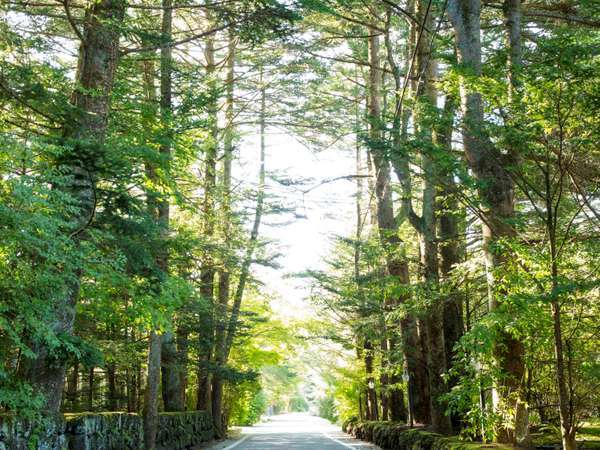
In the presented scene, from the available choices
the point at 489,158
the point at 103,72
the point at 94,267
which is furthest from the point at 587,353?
the point at 103,72

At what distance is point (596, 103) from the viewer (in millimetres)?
6863

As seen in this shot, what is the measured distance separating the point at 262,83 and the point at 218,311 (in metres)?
7.05

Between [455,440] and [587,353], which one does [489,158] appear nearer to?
[587,353]

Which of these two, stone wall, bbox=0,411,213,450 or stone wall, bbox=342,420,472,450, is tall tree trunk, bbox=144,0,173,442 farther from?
stone wall, bbox=342,420,472,450

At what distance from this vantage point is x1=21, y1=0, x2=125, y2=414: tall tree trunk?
882cm

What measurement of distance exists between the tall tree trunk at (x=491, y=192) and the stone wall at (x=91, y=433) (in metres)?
5.86

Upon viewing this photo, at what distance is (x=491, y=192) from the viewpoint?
30.8 feet

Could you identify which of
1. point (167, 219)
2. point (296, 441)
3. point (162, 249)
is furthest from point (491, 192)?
point (296, 441)

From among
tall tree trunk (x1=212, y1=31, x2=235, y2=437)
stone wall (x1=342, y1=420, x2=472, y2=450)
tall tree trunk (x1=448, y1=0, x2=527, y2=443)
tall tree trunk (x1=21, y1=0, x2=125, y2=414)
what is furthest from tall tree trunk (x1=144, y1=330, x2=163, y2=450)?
tall tree trunk (x1=448, y1=0, x2=527, y2=443)

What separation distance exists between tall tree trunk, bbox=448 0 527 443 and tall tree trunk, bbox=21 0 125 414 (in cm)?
495

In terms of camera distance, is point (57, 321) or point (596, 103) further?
point (57, 321)

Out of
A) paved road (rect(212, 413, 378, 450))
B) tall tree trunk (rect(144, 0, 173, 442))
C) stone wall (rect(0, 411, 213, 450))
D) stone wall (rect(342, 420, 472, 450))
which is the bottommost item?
paved road (rect(212, 413, 378, 450))

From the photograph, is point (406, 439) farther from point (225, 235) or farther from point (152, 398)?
point (225, 235)

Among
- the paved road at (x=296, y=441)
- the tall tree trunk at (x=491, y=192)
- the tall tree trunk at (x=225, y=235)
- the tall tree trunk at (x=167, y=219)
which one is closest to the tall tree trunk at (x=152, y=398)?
the tall tree trunk at (x=167, y=219)
